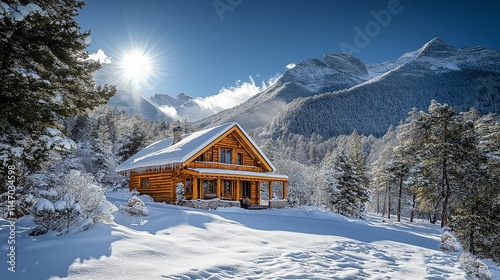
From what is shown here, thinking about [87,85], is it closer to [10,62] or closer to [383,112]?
[10,62]

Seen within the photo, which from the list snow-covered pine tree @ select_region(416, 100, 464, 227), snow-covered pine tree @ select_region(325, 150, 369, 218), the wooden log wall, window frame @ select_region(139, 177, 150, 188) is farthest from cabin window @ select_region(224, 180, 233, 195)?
snow-covered pine tree @ select_region(416, 100, 464, 227)

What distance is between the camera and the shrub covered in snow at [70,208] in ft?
24.2

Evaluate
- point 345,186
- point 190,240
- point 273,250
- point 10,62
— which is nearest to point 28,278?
point 190,240

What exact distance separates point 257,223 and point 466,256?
7.43 m

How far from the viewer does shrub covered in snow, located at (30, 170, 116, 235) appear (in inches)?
291

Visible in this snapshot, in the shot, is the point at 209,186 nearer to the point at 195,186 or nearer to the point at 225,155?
the point at 195,186

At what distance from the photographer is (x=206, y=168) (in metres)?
22.6

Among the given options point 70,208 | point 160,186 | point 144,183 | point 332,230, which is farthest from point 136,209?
point 144,183

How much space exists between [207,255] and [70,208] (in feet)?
11.8

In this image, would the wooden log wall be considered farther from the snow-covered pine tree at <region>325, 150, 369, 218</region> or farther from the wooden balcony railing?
the snow-covered pine tree at <region>325, 150, 369, 218</region>

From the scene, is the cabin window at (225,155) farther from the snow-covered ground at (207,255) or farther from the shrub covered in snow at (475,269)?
the shrub covered in snow at (475,269)

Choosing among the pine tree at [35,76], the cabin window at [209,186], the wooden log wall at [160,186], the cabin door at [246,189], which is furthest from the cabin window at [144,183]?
the pine tree at [35,76]

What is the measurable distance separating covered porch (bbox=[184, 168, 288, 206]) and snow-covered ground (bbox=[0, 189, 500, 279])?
31.8ft

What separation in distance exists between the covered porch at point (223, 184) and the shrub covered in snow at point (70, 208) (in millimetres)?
12148
